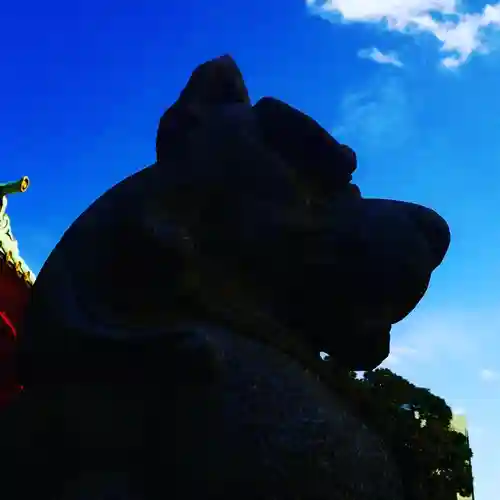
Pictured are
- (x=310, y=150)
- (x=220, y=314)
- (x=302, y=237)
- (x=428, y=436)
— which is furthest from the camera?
(x=428, y=436)

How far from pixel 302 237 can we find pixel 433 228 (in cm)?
38

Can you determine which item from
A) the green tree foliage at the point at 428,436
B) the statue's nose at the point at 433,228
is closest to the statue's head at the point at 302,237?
the statue's nose at the point at 433,228

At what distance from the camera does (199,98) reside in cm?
220

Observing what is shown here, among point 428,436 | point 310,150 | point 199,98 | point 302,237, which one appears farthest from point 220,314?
point 428,436

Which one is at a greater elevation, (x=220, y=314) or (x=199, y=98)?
(x=199, y=98)

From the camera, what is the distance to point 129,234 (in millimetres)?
1815

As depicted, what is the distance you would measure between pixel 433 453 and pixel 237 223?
694 cm

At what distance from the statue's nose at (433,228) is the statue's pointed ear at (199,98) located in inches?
27.7

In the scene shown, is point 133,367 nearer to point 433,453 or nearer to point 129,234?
point 129,234

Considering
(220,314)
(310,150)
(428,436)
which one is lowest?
(220,314)

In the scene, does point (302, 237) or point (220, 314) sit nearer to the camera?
point (220, 314)

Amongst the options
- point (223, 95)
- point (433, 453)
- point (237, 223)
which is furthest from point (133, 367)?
point (433, 453)

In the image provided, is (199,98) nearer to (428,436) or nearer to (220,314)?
(220,314)

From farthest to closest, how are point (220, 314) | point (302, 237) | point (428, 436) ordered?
point (428, 436) → point (302, 237) → point (220, 314)
